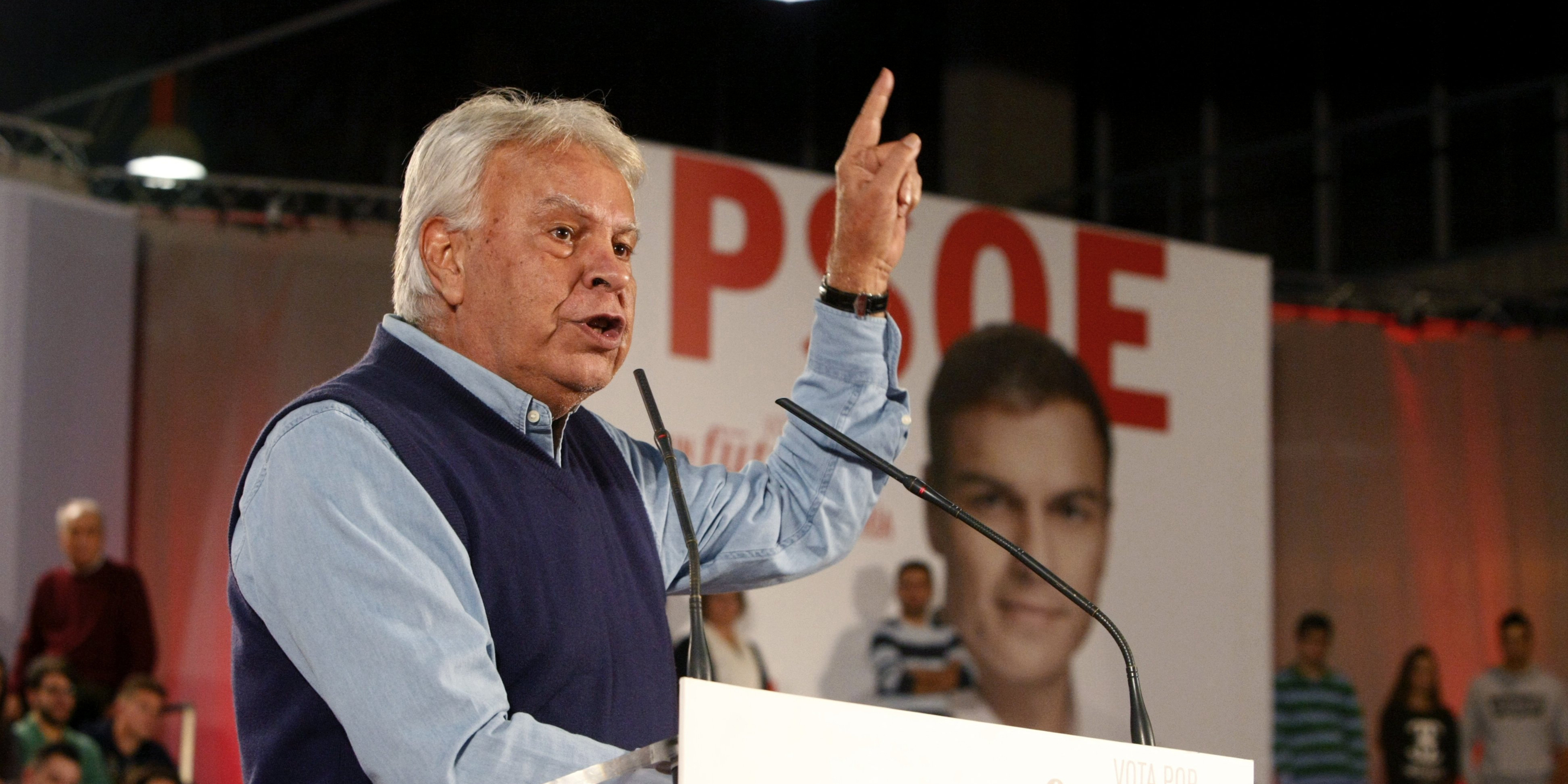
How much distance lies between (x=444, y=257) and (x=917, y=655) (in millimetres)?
3869

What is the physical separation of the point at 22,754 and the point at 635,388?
250 centimetres

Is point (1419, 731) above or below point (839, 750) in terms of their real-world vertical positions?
below

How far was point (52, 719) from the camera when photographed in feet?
17.0

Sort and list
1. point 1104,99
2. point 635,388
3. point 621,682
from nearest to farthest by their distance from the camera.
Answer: point 621,682 < point 635,388 < point 1104,99

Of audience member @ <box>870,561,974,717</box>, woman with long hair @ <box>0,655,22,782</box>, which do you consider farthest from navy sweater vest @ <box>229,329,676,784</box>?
woman with long hair @ <box>0,655,22,782</box>

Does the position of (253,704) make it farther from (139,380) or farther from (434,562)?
(139,380)

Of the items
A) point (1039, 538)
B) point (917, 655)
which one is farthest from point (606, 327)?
point (1039, 538)

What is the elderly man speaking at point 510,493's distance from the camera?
114 centimetres

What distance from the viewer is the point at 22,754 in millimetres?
5105

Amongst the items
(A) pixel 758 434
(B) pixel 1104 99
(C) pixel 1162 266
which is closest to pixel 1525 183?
(B) pixel 1104 99

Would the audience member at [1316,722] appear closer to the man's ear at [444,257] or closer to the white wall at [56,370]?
the white wall at [56,370]

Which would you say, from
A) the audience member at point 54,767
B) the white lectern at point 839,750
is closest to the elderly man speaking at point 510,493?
the white lectern at point 839,750

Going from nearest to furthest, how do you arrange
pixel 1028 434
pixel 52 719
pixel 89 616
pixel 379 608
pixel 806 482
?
pixel 379 608, pixel 806 482, pixel 52 719, pixel 1028 434, pixel 89 616

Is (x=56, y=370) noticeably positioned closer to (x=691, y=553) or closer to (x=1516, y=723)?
(x=691, y=553)
